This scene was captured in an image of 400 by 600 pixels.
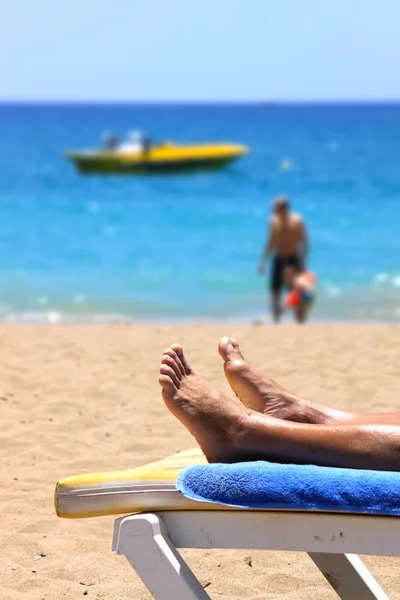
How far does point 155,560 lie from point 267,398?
0.72 metres

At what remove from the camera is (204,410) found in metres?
2.71

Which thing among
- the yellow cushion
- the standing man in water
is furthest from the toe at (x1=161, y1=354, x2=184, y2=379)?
the standing man in water

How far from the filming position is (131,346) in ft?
23.1

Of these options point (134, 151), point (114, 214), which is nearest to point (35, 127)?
point (134, 151)

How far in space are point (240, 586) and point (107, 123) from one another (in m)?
87.1

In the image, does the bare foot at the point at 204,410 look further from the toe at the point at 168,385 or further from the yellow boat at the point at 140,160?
the yellow boat at the point at 140,160

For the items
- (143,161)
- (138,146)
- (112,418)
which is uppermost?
(138,146)

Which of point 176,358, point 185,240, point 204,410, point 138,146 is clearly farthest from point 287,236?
point 138,146

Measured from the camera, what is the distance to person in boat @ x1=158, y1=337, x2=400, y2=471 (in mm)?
2537

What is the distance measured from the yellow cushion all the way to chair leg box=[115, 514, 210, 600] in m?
0.08

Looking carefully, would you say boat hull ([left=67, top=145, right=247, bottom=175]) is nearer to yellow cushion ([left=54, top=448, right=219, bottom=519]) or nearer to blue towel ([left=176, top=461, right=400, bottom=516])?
yellow cushion ([left=54, top=448, right=219, bottom=519])

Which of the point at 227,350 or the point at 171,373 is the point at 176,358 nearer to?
the point at 171,373

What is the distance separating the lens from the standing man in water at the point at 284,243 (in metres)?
10.2

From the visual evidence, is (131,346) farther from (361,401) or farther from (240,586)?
(240,586)
